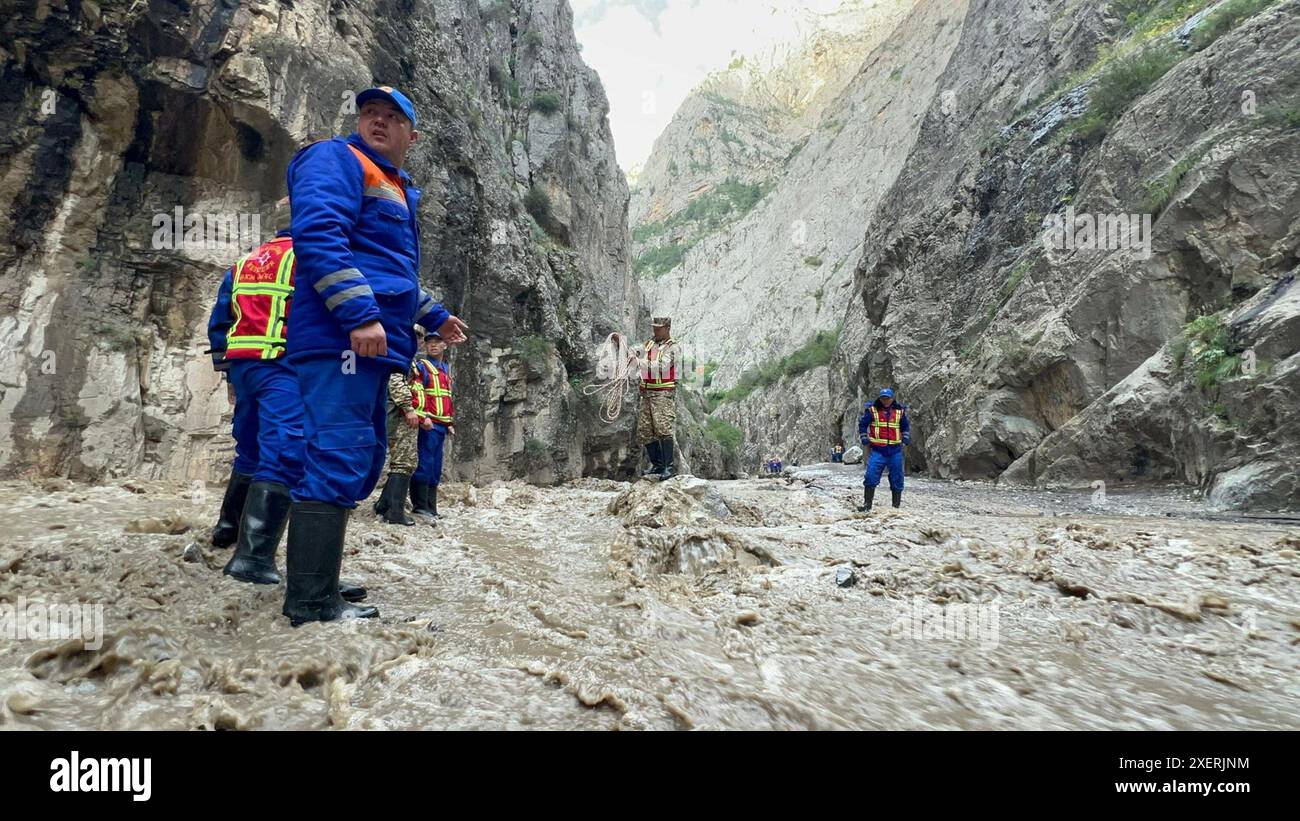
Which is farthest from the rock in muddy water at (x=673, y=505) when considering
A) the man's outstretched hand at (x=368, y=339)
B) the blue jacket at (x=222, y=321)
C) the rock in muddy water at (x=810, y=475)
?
the rock in muddy water at (x=810, y=475)

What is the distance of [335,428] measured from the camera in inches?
81.5

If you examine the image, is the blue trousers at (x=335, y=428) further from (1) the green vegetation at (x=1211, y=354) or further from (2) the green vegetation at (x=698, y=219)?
(2) the green vegetation at (x=698, y=219)

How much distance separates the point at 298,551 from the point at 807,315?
52.3m

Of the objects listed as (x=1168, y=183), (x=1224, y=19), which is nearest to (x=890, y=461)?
(x=1168, y=183)

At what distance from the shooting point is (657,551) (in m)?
3.47

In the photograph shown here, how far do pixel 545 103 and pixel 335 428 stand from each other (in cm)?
2056

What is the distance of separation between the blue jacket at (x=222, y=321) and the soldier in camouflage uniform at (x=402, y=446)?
1.61 metres

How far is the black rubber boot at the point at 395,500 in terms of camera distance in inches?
194

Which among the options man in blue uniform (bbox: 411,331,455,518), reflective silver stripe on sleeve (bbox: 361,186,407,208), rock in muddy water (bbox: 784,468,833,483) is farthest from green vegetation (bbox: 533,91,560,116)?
reflective silver stripe on sleeve (bbox: 361,186,407,208)

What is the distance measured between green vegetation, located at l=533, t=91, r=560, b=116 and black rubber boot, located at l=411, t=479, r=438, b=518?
58.1ft

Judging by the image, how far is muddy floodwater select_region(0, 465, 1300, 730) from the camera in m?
1.48
